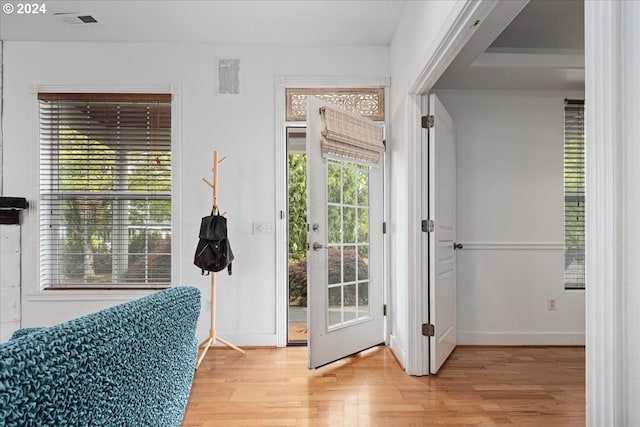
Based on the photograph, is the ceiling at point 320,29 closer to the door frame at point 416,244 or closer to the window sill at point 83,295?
the door frame at point 416,244

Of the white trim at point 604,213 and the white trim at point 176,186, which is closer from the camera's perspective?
the white trim at point 604,213

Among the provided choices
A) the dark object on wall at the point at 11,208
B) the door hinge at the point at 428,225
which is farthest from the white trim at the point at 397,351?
the dark object on wall at the point at 11,208

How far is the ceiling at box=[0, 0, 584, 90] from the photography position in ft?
9.56

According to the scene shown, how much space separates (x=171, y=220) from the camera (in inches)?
141

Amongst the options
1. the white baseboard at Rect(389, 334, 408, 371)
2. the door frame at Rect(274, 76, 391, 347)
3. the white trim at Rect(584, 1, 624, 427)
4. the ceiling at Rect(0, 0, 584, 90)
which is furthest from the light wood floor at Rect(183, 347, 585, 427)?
the ceiling at Rect(0, 0, 584, 90)

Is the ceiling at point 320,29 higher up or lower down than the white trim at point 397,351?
higher up

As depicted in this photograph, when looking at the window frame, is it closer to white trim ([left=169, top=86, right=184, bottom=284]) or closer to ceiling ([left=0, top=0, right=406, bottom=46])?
white trim ([left=169, top=86, right=184, bottom=284])

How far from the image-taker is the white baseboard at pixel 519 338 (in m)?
3.55

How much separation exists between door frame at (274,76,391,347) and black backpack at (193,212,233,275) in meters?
0.58

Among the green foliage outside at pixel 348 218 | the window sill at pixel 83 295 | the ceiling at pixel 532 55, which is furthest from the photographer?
the window sill at pixel 83 295

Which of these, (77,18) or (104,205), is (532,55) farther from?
(104,205)

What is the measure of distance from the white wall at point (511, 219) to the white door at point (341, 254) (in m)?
0.82

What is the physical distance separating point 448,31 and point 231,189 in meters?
2.27

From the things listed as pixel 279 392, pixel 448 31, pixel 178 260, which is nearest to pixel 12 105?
pixel 178 260
